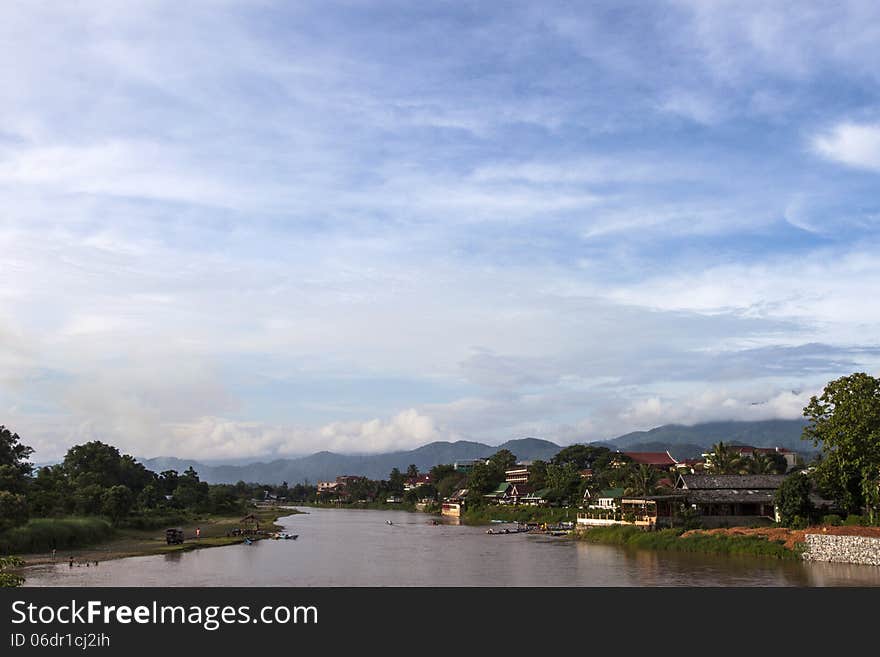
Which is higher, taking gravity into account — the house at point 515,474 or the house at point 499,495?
the house at point 515,474

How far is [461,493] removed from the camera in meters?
139

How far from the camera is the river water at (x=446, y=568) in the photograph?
4172cm

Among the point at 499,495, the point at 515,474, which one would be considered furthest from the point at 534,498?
the point at 515,474

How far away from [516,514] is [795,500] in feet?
180

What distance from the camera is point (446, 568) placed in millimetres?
48656

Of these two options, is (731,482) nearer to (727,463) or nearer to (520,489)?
(727,463)

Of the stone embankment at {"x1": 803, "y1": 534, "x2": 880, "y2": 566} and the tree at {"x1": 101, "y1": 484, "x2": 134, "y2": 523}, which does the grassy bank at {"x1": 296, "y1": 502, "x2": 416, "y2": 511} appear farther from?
the stone embankment at {"x1": 803, "y1": 534, "x2": 880, "y2": 566}

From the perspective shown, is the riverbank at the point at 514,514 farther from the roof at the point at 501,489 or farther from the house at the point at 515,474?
the house at the point at 515,474

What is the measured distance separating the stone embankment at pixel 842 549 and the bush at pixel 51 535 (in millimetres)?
52686
